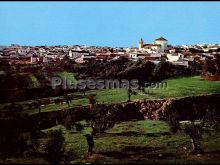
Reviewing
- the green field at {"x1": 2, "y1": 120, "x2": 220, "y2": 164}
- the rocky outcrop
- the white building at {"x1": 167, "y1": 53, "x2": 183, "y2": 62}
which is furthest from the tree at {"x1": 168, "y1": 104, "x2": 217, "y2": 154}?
the white building at {"x1": 167, "y1": 53, "x2": 183, "y2": 62}

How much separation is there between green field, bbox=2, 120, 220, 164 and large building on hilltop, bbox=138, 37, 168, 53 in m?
81.2

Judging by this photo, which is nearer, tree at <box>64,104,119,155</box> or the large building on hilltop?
tree at <box>64,104,119,155</box>

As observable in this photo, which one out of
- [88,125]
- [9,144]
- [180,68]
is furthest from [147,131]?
[180,68]

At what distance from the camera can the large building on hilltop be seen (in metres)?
144

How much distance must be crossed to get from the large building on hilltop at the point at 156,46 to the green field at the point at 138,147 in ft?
266

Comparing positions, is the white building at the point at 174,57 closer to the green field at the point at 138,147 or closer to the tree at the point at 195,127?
the tree at the point at 195,127

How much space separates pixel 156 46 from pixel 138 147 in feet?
316

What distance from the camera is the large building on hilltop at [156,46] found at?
144 meters

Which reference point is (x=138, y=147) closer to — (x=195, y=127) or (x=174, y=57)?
(x=195, y=127)

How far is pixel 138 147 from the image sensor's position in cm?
5150

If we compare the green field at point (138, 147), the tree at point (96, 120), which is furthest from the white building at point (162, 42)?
the green field at point (138, 147)

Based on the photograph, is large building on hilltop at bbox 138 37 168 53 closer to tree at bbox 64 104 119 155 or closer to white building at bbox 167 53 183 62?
white building at bbox 167 53 183 62

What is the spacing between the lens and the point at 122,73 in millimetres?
93188

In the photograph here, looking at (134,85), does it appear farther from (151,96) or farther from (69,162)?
(69,162)
